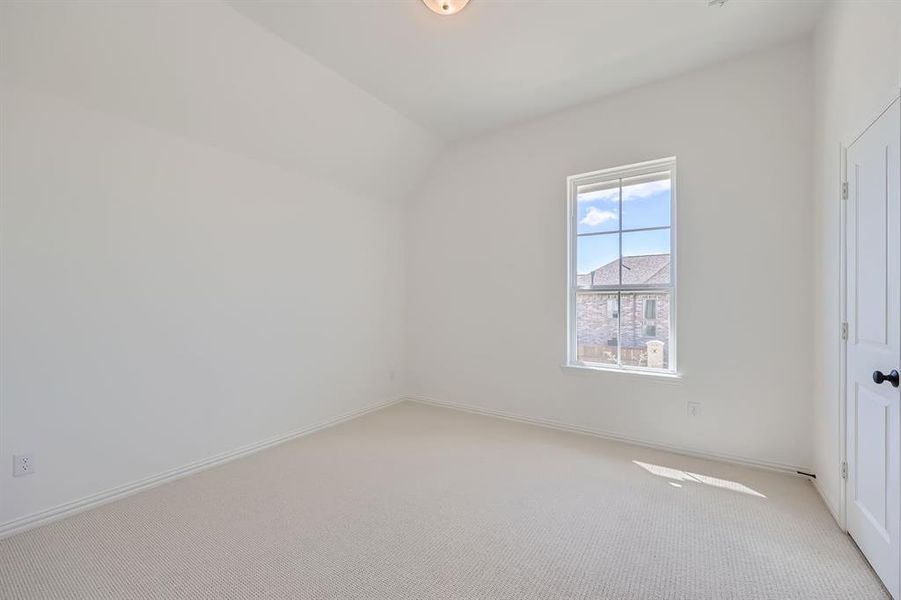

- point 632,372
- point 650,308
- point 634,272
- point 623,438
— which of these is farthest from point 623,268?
point 623,438

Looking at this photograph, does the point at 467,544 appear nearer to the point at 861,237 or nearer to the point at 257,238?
the point at 861,237

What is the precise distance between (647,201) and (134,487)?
172 inches

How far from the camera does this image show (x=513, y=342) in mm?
3973

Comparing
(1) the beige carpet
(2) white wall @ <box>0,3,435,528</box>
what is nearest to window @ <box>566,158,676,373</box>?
(1) the beige carpet

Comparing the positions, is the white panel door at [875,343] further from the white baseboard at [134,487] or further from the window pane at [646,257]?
→ the white baseboard at [134,487]

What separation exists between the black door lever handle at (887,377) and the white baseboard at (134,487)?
3868 mm

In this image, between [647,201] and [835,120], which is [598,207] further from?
[835,120]

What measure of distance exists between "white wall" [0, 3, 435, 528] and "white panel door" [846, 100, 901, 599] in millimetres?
3359

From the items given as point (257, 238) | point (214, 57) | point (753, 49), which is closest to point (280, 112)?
point (214, 57)

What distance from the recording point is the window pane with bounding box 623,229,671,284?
126 inches

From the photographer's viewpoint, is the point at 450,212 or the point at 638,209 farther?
the point at 450,212

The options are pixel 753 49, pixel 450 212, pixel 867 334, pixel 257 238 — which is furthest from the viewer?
pixel 450 212

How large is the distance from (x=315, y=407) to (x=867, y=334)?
12.9 feet

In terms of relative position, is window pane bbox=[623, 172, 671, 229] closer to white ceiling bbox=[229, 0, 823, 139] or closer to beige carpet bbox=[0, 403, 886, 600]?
white ceiling bbox=[229, 0, 823, 139]
